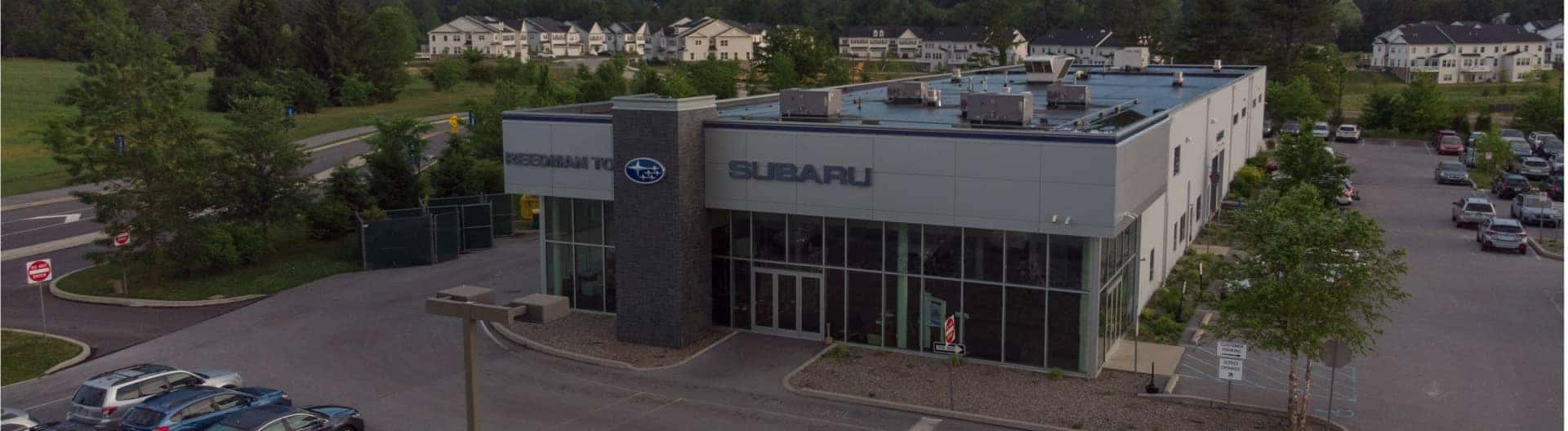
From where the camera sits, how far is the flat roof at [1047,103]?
1142 inches

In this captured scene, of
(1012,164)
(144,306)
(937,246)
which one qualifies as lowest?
(144,306)

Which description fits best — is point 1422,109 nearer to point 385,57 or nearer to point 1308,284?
point 1308,284

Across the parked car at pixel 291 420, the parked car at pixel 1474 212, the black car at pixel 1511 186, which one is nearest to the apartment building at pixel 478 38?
the black car at pixel 1511 186

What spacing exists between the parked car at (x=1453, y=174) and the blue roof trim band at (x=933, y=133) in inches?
1582

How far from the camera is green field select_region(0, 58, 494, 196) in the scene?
62.4 meters

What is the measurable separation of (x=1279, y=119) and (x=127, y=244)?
221 feet

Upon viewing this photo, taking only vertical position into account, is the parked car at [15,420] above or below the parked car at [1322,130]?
below

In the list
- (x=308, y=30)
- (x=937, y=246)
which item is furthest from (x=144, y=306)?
(x=308, y=30)

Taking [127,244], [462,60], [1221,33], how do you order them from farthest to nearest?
[462,60], [1221,33], [127,244]

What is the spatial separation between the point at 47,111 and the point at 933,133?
8101cm

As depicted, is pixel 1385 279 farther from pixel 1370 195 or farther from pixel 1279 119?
pixel 1279 119

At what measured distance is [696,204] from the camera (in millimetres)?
27453

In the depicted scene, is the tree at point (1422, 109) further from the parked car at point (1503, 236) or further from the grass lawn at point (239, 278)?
the grass lawn at point (239, 278)

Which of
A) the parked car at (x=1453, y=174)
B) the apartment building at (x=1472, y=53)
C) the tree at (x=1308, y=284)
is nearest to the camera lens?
the tree at (x=1308, y=284)
